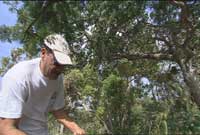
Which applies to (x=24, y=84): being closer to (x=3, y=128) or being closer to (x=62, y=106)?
(x=3, y=128)

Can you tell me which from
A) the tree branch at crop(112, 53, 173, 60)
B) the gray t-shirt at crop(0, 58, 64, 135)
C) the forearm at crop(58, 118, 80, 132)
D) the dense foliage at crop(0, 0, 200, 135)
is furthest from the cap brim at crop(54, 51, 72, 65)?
the tree branch at crop(112, 53, 173, 60)

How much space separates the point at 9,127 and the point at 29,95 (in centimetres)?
28

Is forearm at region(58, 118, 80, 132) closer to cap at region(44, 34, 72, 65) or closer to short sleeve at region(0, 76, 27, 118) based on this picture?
short sleeve at region(0, 76, 27, 118)

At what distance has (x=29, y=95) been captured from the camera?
378cm

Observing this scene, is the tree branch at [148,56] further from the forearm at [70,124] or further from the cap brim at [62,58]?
the cap brim at [62,58]

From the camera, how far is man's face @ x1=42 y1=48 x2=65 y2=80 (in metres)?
3.61

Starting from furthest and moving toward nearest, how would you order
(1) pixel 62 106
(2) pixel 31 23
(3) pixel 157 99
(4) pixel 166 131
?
(3) pixel 157 99 → (4) pixel 166 131 → (1) pixel 62 106 → (2) pixel 31 23

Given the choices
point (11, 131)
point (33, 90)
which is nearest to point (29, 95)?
point (33, 90)

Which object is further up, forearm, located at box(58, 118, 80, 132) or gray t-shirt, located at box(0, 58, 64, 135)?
gray t-shirt, located at box(0, 58, 64, 135)

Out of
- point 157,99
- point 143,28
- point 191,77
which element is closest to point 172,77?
point 191,77

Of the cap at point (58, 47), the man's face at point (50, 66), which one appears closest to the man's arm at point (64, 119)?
the man's face at point (50, 66)

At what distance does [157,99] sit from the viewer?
52.9ft

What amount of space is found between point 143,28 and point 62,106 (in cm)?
214

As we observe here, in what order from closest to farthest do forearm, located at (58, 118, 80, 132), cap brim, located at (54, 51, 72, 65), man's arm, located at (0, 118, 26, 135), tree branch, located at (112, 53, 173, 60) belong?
cap brim, located at (54, 51, 72, 65)
man's arm, located at (0, 118, 26, 135)
forearm, located at (58, 118, 80, 132)
tree branch, located at (112, 53, 173, 60)
